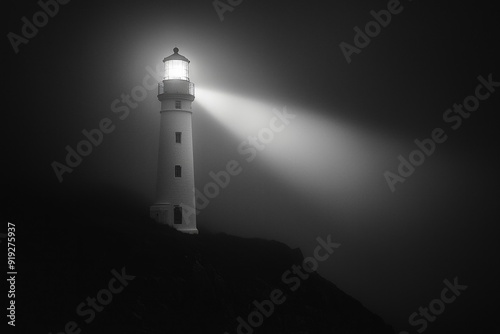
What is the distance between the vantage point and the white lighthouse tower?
131 feet

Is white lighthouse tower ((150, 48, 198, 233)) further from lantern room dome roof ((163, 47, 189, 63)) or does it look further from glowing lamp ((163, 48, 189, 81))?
lantern room dome roof ((163, 47, 189, 63))

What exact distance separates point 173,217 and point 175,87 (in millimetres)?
6893

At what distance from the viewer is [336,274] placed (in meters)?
54.6

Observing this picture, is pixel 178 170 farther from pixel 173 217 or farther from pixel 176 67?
pixel 176 67

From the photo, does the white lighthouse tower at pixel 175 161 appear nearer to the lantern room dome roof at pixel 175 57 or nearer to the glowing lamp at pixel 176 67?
the glowing lamp at pixel 176 67

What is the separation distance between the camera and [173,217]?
39.9 metres

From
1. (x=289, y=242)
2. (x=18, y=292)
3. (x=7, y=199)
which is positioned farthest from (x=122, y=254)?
(x=289, y=242)

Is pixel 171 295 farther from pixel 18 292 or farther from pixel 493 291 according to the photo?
pixel 493 291

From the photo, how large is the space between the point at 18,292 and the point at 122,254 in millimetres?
5318

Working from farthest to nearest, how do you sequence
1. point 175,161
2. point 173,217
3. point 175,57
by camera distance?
point 175,57, point 175,161, point 173,217

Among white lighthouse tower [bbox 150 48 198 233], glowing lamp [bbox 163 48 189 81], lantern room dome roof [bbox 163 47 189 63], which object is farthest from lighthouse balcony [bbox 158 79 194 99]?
lantern room dome roof [bbox 163 47 189 63]

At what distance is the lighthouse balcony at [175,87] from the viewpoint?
40.6m

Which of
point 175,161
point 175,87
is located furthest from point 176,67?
point 175,161

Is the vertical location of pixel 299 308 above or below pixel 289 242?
below
